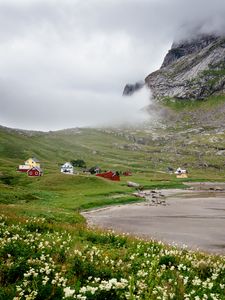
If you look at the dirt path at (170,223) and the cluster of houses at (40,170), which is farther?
the cluster of houses at (40,170)

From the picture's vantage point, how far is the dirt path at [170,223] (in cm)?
3688

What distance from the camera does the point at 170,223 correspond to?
49.7 meters

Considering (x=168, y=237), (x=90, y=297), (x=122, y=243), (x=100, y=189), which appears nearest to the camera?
(x=90, y=297)

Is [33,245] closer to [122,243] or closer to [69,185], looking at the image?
[122,243]

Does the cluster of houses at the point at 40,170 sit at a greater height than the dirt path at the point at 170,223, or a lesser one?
greater

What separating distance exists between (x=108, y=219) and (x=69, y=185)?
4396 centimetres

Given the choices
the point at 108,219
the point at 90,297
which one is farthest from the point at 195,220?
the point at 90,297

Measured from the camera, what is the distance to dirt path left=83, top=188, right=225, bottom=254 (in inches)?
1452

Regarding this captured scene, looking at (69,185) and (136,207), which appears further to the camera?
(69,185)

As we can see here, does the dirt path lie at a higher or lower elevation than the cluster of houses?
lower

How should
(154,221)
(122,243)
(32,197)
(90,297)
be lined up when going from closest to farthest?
(90,297) < (122,243) < (154,221) < (32,197)

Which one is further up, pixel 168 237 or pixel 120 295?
pixel 120 295

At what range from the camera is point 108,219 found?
173 ft

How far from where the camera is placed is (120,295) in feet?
31.2
